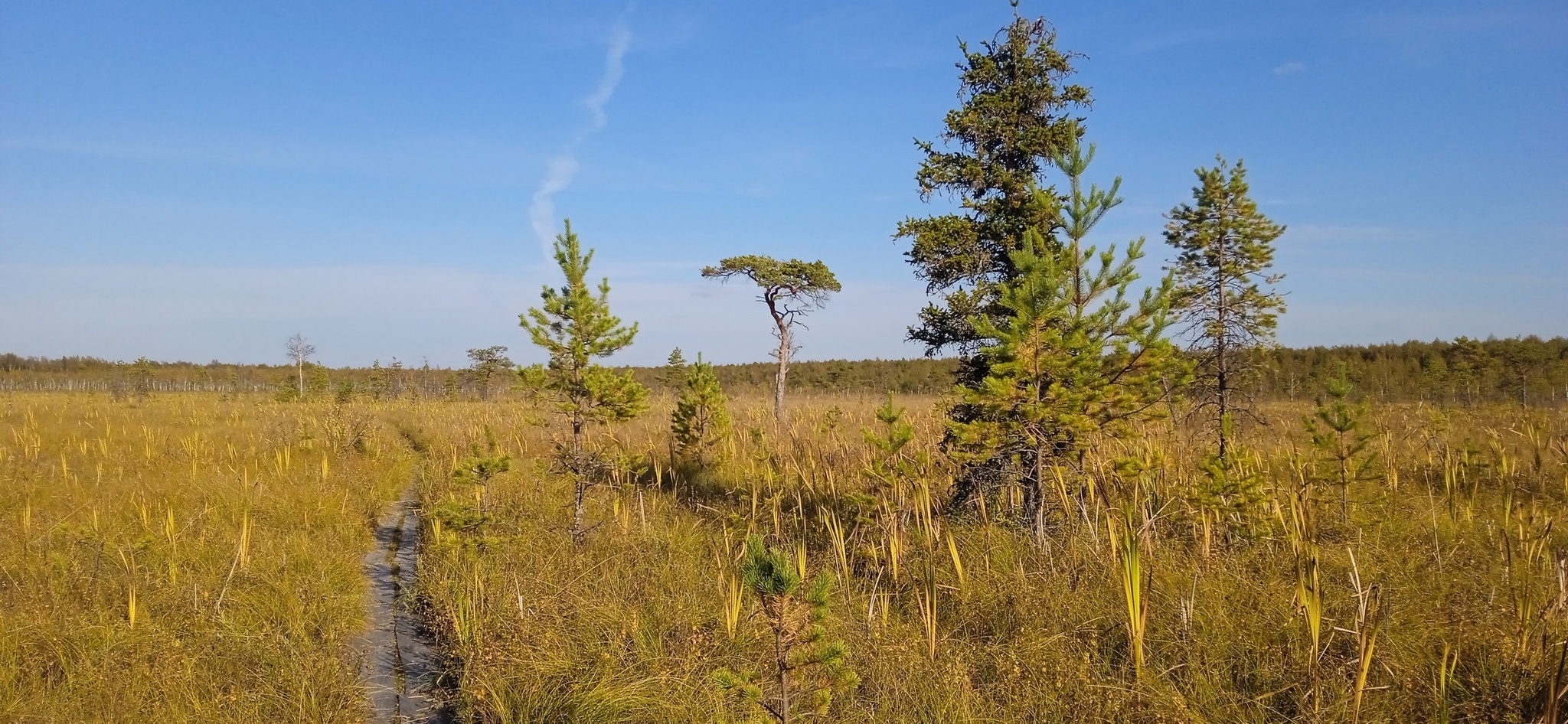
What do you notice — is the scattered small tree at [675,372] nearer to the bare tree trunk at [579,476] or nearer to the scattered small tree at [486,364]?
the scattered small tree at [486,364]

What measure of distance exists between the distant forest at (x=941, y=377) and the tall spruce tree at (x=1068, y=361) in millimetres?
2322

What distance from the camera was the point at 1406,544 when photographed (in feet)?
20.1

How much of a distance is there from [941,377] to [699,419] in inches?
1088

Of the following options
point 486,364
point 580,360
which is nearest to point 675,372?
point 486,364

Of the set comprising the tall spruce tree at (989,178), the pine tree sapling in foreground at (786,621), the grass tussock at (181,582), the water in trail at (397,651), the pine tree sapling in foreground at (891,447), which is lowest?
the water in trail at (397,651)

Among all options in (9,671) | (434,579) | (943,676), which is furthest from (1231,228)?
(9,671)

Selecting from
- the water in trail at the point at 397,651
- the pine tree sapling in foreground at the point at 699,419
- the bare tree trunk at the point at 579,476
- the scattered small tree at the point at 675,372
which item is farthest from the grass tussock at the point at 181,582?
the scattered small tree at the point at 675,372

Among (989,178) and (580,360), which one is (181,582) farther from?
(989,178)

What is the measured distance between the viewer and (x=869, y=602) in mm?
5406

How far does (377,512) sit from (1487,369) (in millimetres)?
40542

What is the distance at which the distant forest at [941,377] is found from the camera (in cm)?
3069

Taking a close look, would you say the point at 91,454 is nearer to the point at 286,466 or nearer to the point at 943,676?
the point at 286,466

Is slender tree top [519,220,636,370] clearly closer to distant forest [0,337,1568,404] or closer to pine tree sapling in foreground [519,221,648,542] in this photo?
pine tree sapling in foreground [519,221,648,542]

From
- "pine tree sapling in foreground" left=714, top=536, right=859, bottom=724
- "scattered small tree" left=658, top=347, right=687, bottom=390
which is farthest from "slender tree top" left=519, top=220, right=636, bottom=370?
"scattered small tree" left=658, top=347, right=687, bottom=390
